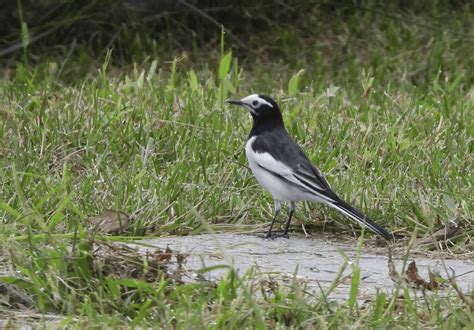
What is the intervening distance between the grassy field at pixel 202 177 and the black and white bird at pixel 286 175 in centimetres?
25

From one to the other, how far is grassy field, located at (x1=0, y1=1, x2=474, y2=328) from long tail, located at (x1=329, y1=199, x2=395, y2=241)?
23 cm

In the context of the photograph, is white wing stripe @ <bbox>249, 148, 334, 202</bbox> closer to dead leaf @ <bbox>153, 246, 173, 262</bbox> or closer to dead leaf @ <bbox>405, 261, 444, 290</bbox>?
dead leaf @ <bbox>405, 261, 444, 290</bbox>

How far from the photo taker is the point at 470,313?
390 centimetres

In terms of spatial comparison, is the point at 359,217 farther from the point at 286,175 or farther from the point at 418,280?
the point at 418,280

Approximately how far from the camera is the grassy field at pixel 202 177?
406cm

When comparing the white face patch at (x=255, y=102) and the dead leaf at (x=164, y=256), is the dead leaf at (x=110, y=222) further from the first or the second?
the white face patch at (x=255, y=102)

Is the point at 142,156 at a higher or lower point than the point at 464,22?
lower

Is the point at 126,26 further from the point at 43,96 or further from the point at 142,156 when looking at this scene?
the point at 142,156

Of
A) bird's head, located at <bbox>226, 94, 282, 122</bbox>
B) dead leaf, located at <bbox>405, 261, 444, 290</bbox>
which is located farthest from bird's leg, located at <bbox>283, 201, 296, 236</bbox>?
dead leaf, located at <bbox>405, 261, 444, 290</bbox>

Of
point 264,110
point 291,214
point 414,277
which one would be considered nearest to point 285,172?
point 291,214

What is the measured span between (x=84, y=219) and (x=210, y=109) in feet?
7.76

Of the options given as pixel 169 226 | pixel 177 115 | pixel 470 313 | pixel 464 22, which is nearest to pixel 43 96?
pixel 177 115

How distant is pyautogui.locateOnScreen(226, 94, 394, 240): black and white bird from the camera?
208 inches

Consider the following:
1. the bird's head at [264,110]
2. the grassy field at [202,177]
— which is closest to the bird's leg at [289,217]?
the grassy field at [202,177]
